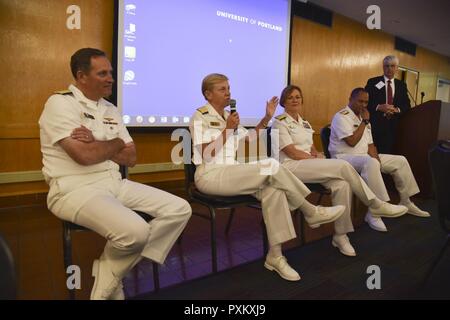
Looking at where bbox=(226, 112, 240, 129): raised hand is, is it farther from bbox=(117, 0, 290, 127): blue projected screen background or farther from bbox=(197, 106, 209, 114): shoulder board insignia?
bbox=(117, 0, 290, 127): blue projected screen background

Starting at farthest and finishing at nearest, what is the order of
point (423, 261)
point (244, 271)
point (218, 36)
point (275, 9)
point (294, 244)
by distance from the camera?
point (275, 9)
point (218, 36)
point (294, 244)
point (423, 261)
point (244, 271)

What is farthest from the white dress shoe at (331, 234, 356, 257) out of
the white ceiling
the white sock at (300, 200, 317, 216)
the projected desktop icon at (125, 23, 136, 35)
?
the white ceiling

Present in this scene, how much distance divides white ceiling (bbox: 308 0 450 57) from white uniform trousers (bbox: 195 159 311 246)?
412 centimetres

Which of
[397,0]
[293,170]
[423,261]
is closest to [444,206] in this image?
[423,261]

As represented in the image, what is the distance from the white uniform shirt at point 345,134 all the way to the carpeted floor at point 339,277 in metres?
0.79

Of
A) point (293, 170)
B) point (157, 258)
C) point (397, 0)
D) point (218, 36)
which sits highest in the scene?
point (397, 0)

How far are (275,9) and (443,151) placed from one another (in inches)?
110

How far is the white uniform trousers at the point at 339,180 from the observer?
2.19 meters

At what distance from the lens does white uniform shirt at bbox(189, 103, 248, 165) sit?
1955mm

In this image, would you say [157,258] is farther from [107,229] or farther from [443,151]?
[443,151]

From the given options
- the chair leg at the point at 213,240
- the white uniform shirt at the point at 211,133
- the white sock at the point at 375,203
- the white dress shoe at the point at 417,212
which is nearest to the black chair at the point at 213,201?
the chair leg at the point at 213,240

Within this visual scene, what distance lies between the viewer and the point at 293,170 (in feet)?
7.48

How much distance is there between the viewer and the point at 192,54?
3332 millimetres

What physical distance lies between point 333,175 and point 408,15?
473 cm
